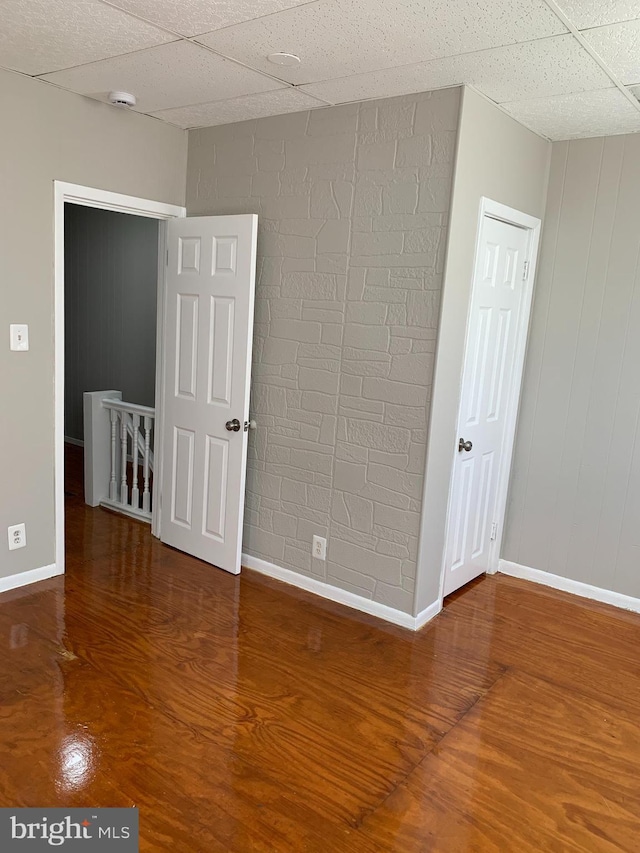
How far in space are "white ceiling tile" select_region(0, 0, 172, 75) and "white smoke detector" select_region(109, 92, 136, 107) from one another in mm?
339

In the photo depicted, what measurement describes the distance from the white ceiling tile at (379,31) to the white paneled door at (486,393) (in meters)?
0.98

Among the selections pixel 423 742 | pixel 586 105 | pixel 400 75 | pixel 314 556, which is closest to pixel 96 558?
pixel 314 556

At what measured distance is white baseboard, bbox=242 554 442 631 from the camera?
3.23 m

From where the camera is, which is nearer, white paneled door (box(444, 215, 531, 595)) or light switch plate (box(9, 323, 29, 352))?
light switch plate (box(9, 323, 29, 352))

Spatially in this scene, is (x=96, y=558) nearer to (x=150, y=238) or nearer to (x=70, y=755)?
(x=70, y=755)

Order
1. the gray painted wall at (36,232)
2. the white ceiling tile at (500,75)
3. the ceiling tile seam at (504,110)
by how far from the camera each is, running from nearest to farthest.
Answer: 1. the white ceiling tile at (500,75)
2. the ceiling tile seam at (504,110)
3. the gray painted wall at (36,232)

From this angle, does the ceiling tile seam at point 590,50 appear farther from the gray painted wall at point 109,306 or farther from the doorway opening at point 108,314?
the gray painted wall at point 109,306

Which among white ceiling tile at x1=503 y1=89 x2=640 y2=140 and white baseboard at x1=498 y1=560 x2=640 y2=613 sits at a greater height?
white ceiling tile at x1=503 y1=89 x2=640 y2=140

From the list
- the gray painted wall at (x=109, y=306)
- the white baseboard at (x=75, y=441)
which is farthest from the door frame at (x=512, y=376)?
the white baseboard at (x=75, y=441)

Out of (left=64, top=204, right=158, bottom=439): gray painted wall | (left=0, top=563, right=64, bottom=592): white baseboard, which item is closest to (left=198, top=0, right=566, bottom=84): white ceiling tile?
(left=0, top=563, right=64, bottom=592): white baseboard

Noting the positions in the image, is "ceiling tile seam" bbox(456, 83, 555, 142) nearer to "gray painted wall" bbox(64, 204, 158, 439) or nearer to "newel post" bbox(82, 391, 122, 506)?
"newel post" bbox(82, 391, 122, 506)

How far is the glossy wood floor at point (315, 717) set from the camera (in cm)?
198

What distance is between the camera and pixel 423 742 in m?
2.36

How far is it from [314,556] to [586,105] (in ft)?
8.29
